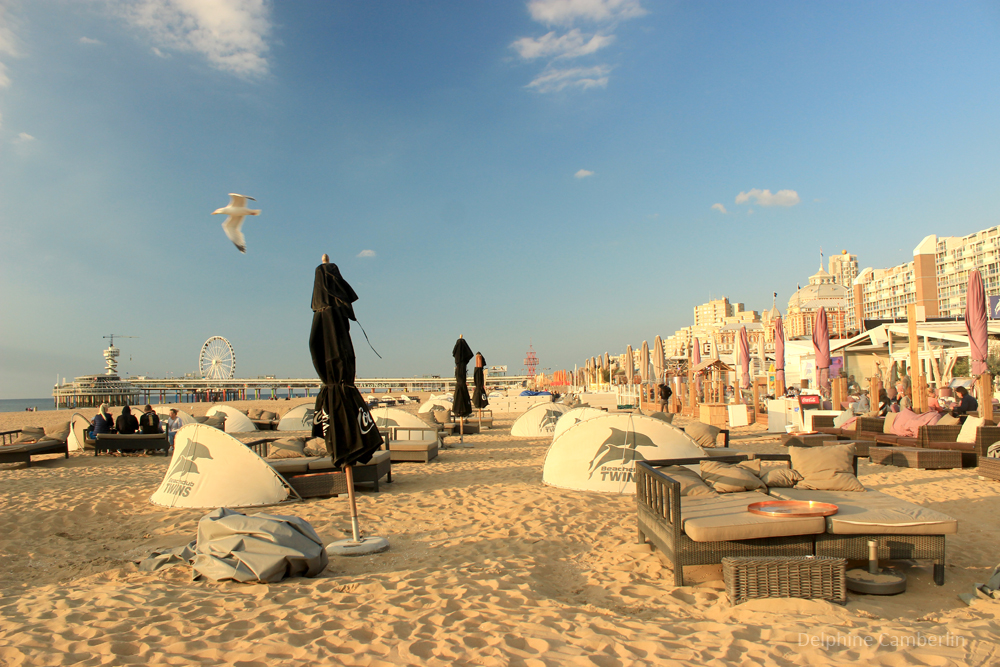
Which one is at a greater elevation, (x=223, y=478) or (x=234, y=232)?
(x=234, y=232)

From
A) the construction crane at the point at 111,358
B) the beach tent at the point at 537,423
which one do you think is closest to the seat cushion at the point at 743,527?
the beach tent at the point at 537,423

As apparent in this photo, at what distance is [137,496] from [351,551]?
4.75 m

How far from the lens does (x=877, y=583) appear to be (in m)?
3.61

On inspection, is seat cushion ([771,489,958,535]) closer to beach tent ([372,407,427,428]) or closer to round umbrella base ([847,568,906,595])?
round umbrella base ([847,568,906,595])

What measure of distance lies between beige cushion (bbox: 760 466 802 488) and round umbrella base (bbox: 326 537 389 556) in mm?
3461

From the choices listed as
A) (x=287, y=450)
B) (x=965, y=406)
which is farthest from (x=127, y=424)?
(x=965, y=406)


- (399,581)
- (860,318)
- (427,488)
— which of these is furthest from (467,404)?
(860,318)

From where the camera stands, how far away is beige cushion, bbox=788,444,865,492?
15.8 feet

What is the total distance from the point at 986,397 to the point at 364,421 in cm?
963

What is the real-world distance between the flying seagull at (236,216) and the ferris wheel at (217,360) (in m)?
126

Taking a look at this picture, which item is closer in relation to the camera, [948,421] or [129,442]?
[948,421]

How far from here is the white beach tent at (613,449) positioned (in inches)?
285

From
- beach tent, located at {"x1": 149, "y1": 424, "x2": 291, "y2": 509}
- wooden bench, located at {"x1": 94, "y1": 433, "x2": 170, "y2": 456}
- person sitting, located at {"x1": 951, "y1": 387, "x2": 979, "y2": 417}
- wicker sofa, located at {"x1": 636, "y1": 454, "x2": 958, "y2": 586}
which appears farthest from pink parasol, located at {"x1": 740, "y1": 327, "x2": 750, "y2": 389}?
wooden bench, located at {"x1": 94, "y1": 433, "x2": 170, "y2": 456}

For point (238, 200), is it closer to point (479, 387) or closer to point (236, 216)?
point (236, 216)
